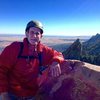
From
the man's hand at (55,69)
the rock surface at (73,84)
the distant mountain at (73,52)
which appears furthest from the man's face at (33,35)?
the distant mountain at (73,52)

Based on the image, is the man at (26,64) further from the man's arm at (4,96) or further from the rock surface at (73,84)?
the rock surface at (73,84)

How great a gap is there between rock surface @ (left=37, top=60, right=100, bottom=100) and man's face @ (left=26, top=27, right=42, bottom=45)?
1.34 meters

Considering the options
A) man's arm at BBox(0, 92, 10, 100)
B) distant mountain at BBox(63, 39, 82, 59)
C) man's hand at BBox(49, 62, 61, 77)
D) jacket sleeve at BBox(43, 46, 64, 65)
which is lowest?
distant mountain at BBox(63, 39, 82, 59)

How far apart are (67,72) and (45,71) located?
0.81 metres

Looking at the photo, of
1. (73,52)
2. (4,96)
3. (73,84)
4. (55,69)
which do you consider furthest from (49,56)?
(73,52)

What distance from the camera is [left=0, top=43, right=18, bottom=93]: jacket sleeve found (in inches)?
279

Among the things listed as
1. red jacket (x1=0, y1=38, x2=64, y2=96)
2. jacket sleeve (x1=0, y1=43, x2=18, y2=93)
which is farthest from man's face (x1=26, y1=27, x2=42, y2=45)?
jacket sleeve (x1=0, y1=43, x2=18, y2=93)

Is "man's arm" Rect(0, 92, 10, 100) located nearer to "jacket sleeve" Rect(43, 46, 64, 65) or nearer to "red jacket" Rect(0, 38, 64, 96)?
"red jacket" Rect(0, 38, 64, 96)

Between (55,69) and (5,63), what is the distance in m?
1.65

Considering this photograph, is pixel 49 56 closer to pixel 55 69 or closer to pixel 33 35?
pixel 55 69

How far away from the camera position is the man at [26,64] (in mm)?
7220

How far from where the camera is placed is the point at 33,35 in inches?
297

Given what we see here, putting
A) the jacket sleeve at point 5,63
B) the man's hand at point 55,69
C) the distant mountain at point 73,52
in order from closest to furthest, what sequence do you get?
the jacket sleeve at point 5,63 < the man's hand at point 55,69 < the distant mountain at point 73,52

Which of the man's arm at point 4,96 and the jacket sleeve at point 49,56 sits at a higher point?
the jacket sleeve at point 49,56
